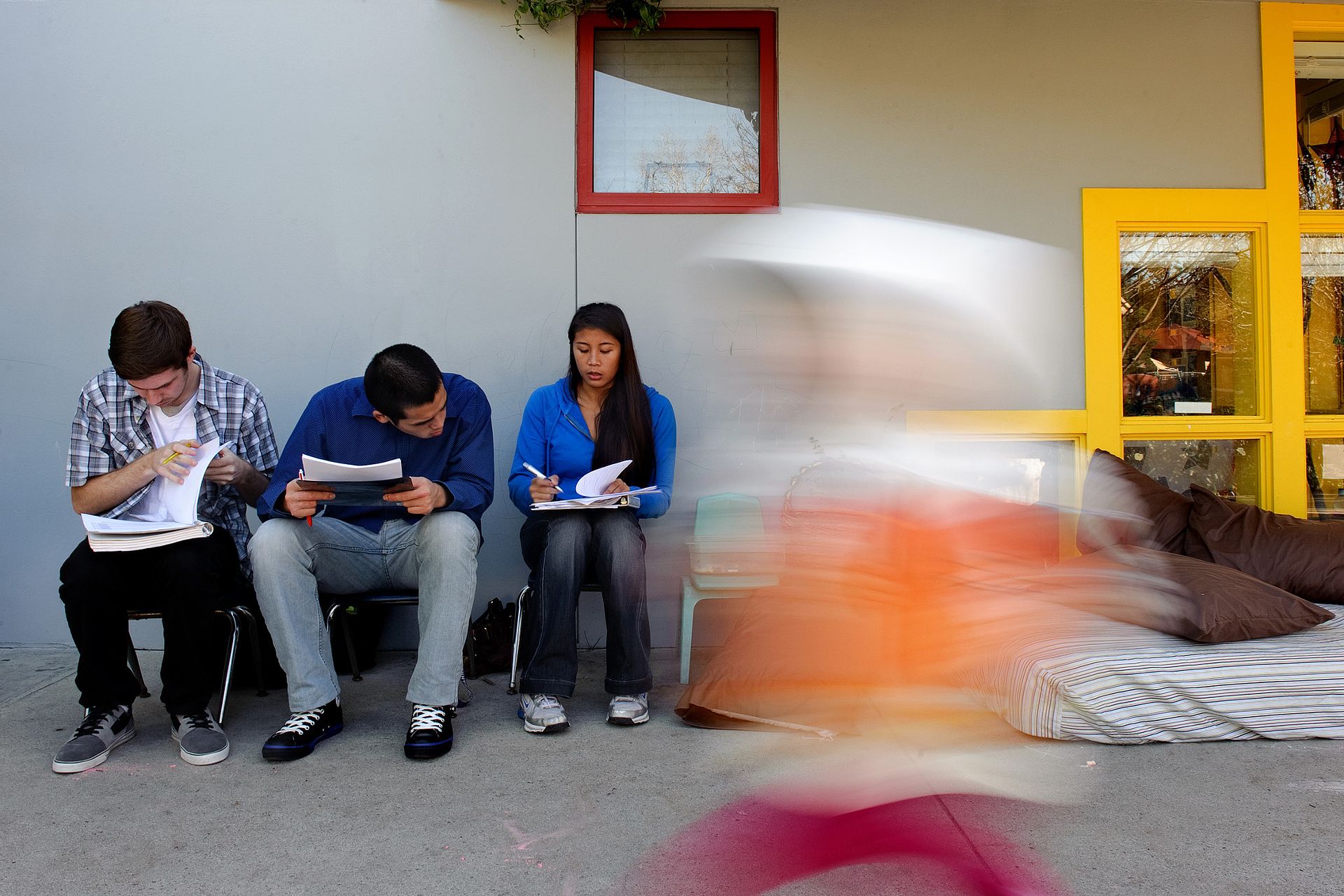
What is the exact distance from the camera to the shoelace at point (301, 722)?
2.55 m

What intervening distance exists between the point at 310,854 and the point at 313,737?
0.65 m

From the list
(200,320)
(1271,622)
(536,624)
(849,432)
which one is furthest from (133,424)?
(1271,622)

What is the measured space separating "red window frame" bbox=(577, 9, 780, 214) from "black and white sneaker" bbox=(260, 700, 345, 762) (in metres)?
2.13

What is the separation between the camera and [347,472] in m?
2.46

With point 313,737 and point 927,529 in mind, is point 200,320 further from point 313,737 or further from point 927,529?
point 927,529

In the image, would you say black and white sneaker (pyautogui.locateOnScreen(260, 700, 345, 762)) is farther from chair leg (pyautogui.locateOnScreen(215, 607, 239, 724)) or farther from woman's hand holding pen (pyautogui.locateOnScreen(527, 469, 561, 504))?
woman's hand holding pen (pyautogui.locateOnScreen(527, 469, 561, 504))

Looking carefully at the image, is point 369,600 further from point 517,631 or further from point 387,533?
point 517,631

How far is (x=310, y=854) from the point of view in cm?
199

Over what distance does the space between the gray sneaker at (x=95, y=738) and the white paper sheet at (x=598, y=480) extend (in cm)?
147

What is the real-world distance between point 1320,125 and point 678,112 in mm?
2793

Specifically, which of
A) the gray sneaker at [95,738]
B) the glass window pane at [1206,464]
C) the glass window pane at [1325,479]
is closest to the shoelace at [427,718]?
the gray sneaker at [95,738]

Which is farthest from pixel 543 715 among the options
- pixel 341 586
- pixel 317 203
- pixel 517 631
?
pixel 317 203

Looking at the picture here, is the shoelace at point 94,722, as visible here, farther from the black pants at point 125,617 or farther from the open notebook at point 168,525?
the open notebook at point 168,525

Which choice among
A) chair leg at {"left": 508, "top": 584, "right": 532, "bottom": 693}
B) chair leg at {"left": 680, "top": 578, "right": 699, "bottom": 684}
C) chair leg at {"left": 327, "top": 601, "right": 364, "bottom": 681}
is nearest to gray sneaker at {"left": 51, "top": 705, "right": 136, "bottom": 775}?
chair leg at {"left": 327, "top": 601, "right": 364, "bottom": 681}
